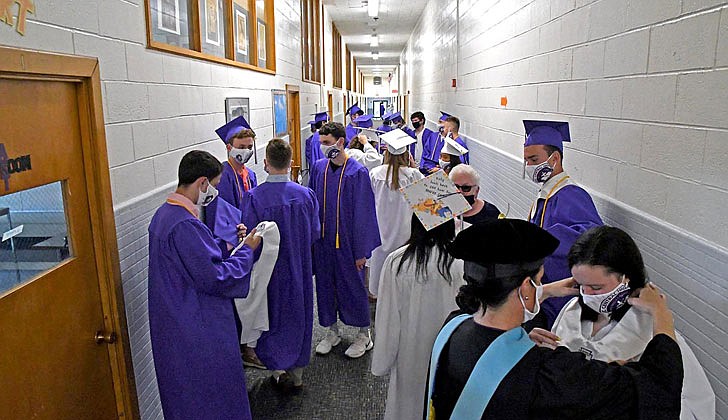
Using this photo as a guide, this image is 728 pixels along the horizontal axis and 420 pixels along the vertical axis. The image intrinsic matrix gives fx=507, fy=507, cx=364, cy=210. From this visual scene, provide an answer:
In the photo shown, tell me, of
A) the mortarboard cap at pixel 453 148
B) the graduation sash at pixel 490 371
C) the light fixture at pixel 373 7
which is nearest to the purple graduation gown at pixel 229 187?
the mortarboard cap at pixel 453 148

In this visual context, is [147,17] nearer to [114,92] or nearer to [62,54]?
[114,92]

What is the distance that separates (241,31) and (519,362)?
4.65 meters

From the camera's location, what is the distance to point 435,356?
154 centimetres

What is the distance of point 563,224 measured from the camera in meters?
2.48

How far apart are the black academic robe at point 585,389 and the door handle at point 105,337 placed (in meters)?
1.83

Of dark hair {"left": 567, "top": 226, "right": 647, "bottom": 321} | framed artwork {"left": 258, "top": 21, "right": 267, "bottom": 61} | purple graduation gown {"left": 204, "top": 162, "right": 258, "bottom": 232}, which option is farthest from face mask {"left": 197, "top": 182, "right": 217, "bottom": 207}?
framed artwork {"left": 258, "top": 21, "right": 267, "bottom": 61}

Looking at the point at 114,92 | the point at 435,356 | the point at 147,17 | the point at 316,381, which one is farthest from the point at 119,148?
the point at 316,381

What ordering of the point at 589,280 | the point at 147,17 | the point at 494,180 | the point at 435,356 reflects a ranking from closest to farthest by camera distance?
the point at 435,356, the point at 589,280, the point at 147,17, the point at 494,180

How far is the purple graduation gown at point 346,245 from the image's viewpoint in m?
3.89

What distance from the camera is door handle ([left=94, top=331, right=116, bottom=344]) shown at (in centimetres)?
233

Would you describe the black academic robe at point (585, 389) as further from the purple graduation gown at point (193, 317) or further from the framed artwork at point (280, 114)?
the framed artwork at point (280, 114)

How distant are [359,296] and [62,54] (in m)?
2.62

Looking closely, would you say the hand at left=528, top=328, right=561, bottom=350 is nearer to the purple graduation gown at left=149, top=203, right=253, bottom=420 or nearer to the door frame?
the purple graduation gown at left=149, top=203, right=253, bottom=420

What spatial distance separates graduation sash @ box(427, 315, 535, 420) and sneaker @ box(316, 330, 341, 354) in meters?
2.72
